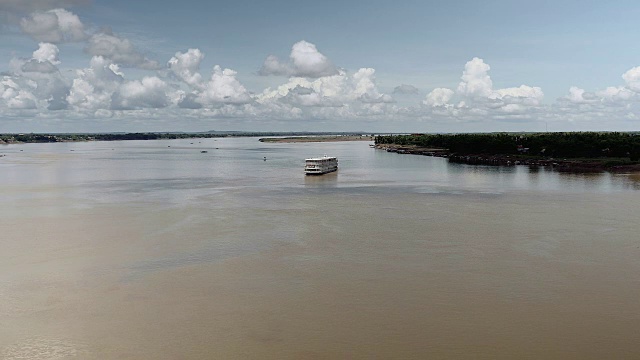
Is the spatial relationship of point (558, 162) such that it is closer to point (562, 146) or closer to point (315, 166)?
point (562, 146)

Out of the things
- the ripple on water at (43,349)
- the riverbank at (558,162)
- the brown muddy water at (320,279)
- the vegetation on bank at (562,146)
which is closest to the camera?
the ripple on water at (43,349)

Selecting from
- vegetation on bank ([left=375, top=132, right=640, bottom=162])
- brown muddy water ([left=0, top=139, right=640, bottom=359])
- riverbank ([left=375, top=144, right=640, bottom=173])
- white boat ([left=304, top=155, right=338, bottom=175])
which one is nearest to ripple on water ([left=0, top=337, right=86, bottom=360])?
brown muddy water ([left=0, top=139, right=640, bottom=359])

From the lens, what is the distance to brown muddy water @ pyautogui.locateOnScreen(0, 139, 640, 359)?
15172 millimetres

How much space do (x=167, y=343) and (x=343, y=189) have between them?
1476 inches

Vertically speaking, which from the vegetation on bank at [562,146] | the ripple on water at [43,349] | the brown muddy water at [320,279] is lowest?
the ripple on water at [43,349]

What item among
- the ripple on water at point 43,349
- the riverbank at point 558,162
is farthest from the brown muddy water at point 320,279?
the riverbank at point 558,162

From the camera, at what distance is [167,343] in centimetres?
1515

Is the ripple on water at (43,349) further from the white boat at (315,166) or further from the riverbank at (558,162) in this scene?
the riverbank at (558,162)

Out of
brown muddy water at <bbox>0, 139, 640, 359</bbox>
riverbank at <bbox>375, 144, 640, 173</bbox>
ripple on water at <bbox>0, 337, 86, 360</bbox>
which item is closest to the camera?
ripple on water at <bbox>0, 337, 86, 360</bbox>

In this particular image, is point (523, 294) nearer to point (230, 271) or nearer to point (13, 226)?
point (230, 271)

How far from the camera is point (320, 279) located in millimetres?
21031

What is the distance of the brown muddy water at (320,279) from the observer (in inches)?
597

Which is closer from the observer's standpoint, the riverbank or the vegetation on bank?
the riverbank

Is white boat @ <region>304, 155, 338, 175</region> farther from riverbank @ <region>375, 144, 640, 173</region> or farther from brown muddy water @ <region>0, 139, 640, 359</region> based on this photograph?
riverbank @ <region>375, 144, 640, 173</region>
